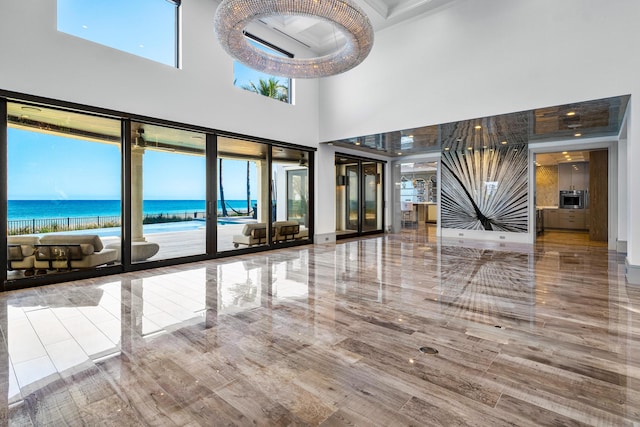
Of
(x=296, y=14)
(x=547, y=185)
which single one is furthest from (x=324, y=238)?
(x=547, y=185)

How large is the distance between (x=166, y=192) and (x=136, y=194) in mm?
623

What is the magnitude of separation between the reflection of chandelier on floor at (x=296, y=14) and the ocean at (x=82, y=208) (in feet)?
10.7

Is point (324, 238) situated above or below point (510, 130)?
below

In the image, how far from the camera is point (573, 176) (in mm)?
12758

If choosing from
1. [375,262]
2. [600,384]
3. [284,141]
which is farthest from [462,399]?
[284,141]

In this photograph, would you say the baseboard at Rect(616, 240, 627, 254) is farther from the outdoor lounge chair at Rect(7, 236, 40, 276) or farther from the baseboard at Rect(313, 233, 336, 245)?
the outdoor lounge chair at Rect(7, 236, 40, 276)

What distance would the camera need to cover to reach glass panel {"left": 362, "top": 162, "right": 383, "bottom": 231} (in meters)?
11.7

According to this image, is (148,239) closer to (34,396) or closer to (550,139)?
(34,396)

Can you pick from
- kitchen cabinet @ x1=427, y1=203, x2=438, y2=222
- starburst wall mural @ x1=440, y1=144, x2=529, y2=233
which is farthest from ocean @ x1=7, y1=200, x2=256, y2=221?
kitchen cabinet @ x1=427, y1=203, x2=438, y2=222

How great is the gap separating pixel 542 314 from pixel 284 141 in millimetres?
6739

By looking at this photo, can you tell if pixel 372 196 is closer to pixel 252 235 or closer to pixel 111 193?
pixel 252 235

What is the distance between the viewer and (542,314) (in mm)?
3535

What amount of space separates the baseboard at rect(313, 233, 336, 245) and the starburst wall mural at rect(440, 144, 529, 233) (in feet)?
13.0

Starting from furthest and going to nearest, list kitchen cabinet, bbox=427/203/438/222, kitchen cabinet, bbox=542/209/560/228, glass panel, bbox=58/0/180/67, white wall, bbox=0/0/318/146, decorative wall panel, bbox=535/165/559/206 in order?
1. kitchen cabinet, bbox=427/203/438/222
2. decorative wall panel, bbox=535/165/559/206
3. kitchen cabinet, bbox=542/209/560/228
4. glass panel, bbox=58/0/180/67
5. white wall, bbox=0/0/318/146
